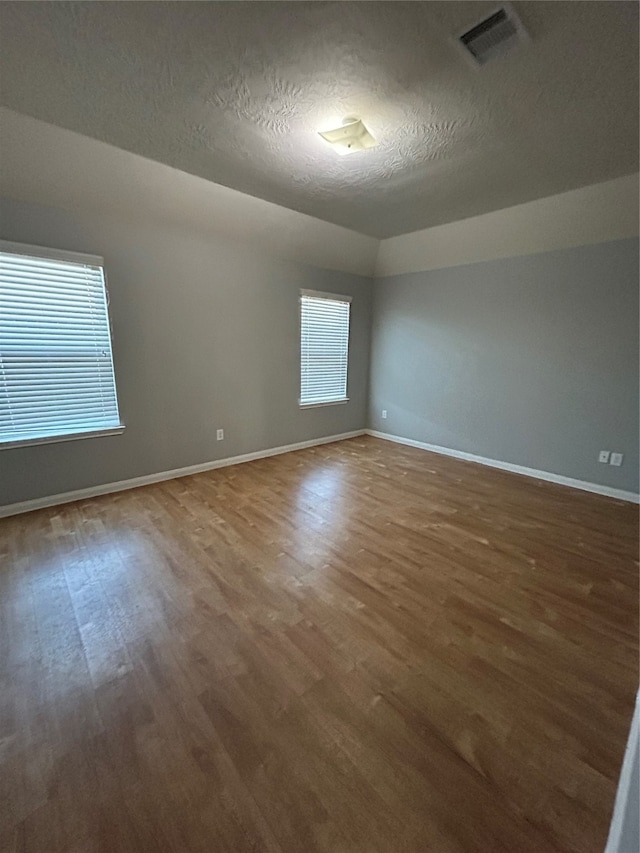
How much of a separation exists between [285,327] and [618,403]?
3.60m

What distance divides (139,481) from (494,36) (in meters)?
3.90

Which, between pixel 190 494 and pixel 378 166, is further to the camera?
pixel 190 494

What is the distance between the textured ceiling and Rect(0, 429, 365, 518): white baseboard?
271 cm

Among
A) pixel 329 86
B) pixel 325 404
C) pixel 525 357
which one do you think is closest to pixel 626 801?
pixel 329 86

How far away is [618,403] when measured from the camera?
10.6 ft

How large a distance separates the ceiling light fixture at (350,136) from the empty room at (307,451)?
0.02m

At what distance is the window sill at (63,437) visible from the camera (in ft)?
8.85

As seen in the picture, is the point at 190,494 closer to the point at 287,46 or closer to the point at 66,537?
the point at 66,537

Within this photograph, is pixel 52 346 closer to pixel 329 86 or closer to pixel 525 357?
pixel 329 86

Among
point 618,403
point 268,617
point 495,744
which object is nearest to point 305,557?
point 268,617

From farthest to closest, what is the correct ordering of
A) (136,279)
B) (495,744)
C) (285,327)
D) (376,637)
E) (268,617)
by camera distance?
(285,327) → (136,279) → (268,617) → (376,637) → (495,744)

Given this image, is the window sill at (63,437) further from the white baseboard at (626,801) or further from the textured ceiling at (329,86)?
the white baseboard at (626,801)

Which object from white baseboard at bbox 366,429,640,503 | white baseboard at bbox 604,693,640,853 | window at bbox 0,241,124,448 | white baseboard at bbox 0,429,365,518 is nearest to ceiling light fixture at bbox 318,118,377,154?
window at bbox 0,241,124,448

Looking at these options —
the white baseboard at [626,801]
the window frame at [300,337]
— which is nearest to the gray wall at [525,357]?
the window frame at [300,337]
